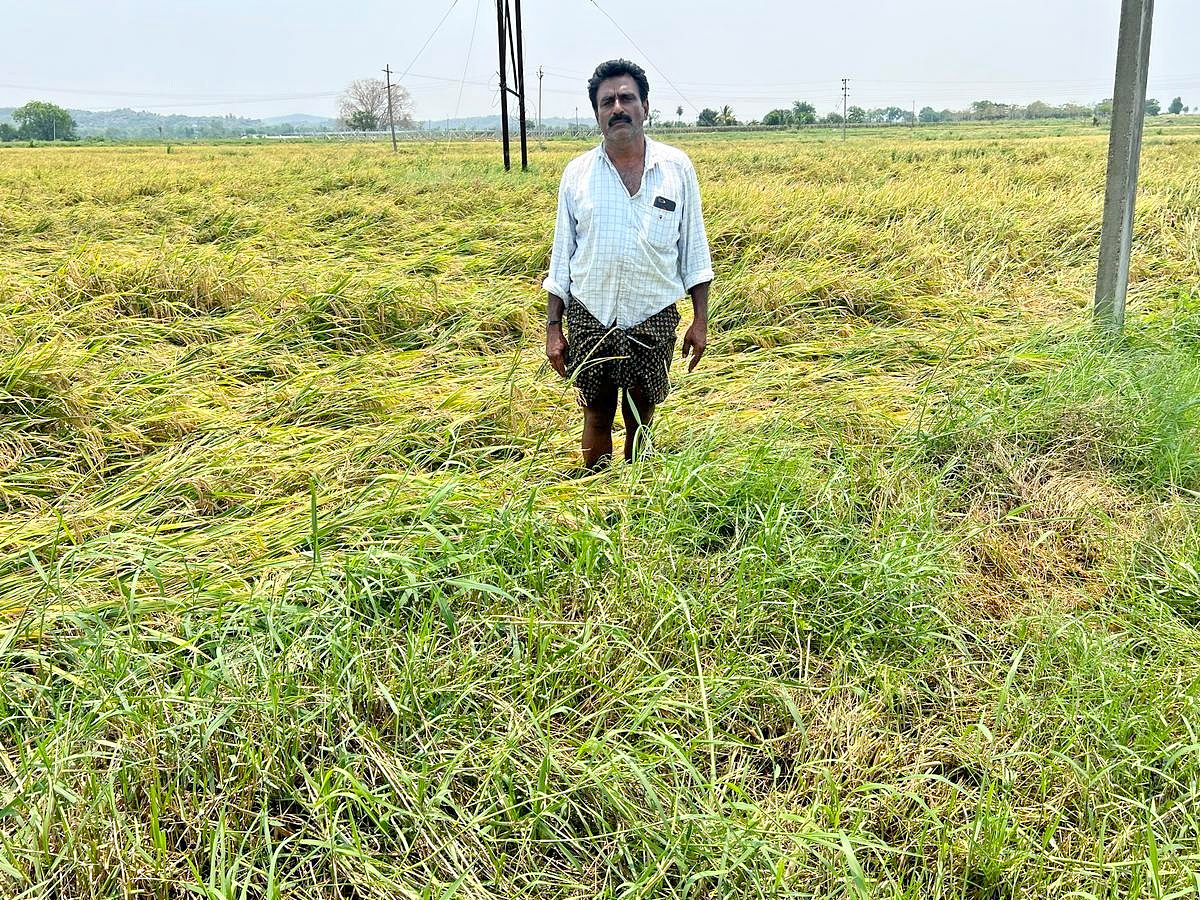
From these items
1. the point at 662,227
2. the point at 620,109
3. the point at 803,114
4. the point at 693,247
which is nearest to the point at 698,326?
the point at 693,247

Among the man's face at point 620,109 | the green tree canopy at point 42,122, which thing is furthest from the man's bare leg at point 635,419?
the green tree canopy at point 42,122

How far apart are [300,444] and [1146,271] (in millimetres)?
5722

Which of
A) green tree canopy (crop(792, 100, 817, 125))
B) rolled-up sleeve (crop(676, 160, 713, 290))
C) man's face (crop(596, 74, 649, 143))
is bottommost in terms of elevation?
rolled-up sleeve (crop(676, 160, 713, 290))

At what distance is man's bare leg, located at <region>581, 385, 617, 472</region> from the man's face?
2.50 ft

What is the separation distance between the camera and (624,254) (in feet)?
7.97

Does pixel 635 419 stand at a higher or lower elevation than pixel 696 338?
lower

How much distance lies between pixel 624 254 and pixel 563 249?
0.70 feet

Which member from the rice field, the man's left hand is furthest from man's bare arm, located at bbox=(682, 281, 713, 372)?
the rice field

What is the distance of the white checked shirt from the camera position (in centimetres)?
241

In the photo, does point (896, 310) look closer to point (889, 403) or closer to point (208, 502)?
point (889, 403)

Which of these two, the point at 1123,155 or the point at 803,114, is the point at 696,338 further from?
the point at 803,114

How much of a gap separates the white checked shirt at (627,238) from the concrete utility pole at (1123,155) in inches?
94.1

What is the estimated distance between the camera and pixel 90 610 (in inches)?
74.9

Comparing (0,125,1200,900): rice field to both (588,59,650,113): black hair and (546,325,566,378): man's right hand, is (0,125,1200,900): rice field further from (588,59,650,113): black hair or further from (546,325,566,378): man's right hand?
(588,59,650,113): black hair
